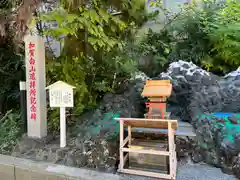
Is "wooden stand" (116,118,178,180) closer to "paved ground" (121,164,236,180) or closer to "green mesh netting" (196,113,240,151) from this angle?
"paved ground" (121,164,236,180)

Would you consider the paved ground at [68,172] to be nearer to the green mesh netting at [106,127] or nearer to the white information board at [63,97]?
the green mesh netting at [106,127]

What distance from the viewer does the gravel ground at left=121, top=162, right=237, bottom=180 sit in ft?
8.78

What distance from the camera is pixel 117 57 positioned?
517cm

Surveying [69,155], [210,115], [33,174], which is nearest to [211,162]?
[210,115]

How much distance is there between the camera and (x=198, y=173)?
9.17 ft

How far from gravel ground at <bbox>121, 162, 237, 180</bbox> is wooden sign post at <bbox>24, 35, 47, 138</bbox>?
2049 mm

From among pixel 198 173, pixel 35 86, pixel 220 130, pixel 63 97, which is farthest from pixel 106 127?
pixel 220 130

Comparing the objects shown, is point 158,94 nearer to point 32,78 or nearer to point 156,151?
point 156,151

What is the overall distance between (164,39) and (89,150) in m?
4.29

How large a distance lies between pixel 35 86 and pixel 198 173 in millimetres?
3242

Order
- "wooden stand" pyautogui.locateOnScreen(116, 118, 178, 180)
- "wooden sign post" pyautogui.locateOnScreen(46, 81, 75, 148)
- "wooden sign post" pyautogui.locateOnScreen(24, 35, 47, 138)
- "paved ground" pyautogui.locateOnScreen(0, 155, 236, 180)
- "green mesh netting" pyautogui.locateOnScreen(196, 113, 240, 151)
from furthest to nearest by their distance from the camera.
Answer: "wooden sign post" pyautogui.locateOnScreen(24, 35, 47, 138) < "wooden sign post" pyautogui.locateOnScreen(46, 81, 75, 148) < "green mesh netting" pyautogui.locateOnScreen(196, 113, 240, 151) < "paved ground" pyautogui.locateOnScreen(0, 155, 236, 180) < "wooden stand" pyautogui.locateOnScreen(116, 118, 178, 180)

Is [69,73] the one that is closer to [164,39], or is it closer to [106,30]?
[106,30]

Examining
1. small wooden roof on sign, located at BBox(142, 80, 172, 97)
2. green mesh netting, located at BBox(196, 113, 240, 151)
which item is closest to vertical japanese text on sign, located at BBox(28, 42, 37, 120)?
small wooden roof on sign, located at BBox(142, 80, 172, 97)

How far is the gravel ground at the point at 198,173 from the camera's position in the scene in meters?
2.68
